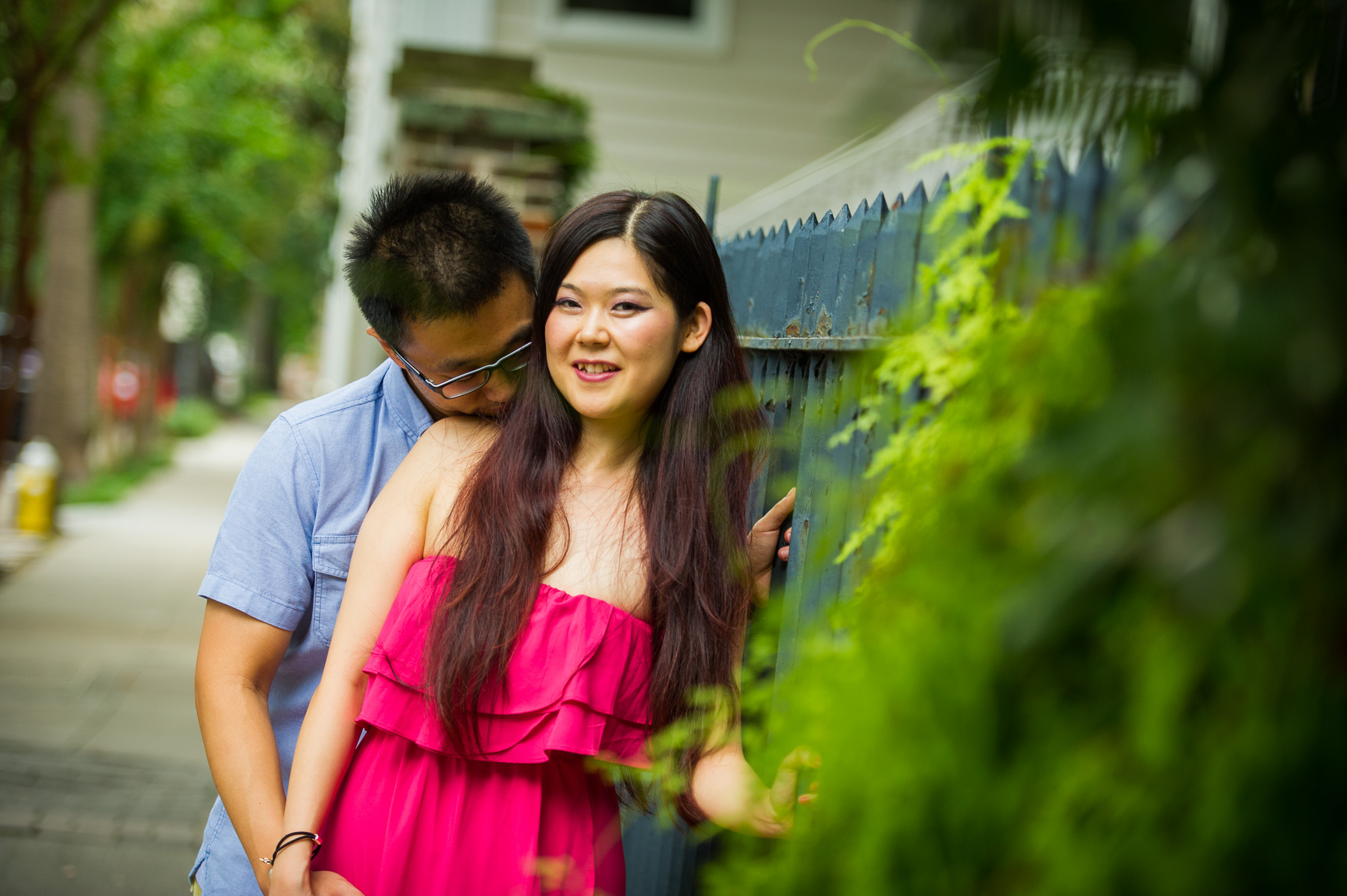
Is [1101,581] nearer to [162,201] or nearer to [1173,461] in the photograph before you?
[1173,461]

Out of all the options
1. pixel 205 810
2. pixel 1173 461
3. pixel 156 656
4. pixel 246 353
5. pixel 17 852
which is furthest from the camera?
pixel 246 353

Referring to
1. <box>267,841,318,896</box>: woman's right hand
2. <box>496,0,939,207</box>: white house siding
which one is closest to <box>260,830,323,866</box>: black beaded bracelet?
<box>267,841,318,896</box>: woman's right hand

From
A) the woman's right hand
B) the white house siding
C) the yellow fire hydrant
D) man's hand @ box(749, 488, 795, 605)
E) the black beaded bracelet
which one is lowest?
the yellow fire hydrant

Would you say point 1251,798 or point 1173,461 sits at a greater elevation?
point 1173,461

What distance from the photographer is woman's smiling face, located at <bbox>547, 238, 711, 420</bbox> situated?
2.21 metres

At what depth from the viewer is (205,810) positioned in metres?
5.25

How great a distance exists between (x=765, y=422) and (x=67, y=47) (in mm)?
7975

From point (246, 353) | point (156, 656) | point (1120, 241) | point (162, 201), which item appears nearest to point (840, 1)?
point (156, 656)

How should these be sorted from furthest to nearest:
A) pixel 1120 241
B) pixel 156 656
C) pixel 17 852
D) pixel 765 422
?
1. pixel 156 656
2. pixel 17 852
3. pixel 765 422
4. pixel 1120 241

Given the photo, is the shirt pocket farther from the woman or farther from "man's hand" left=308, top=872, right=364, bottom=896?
"man's hand" left=308, top=872, right=364, bottom=896

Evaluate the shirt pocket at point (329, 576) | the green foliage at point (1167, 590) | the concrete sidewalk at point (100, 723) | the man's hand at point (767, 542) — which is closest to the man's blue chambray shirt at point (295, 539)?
the shirt pocket at point (329, 576)

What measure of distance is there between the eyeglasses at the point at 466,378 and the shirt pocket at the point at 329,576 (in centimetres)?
35

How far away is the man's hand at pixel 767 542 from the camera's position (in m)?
2.39

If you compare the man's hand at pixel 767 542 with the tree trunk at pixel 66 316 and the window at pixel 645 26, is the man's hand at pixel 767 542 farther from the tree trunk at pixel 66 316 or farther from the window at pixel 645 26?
the tree trunk at pixel 66 316
